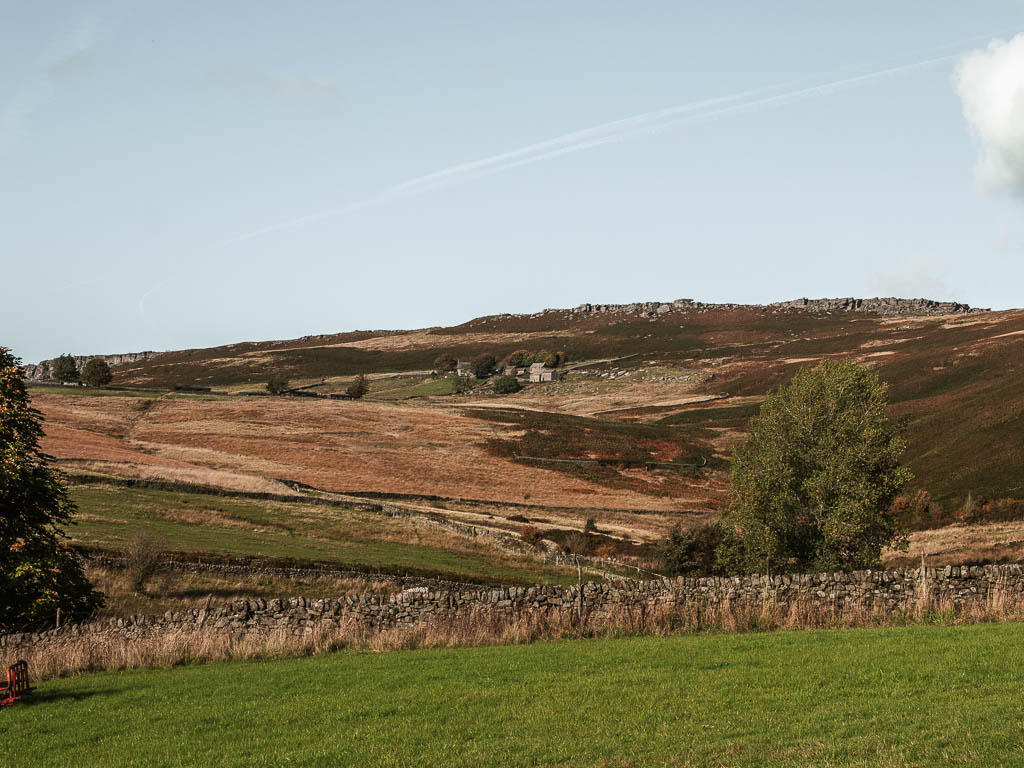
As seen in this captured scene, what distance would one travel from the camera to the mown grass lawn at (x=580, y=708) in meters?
12.9

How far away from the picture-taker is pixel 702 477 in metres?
118

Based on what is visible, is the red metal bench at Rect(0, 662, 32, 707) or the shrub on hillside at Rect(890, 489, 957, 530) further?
the shrub on hillside at Rect(890, 489, 957, 530)

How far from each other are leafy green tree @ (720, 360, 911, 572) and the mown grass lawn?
A: 27154mm

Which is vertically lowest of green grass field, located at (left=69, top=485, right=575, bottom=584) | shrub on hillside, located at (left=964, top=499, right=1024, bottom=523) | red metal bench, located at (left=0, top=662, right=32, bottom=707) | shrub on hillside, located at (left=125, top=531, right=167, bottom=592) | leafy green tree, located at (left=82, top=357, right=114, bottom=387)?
shrub on hillside, located at (left=964, top=499, right=1024, bottom=523)

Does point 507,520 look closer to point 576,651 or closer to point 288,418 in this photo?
point 576,651

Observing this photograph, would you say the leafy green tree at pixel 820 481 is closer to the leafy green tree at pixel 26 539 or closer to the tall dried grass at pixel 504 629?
the tall dried grass at pixel 504 629

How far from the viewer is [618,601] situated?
26.9 metres

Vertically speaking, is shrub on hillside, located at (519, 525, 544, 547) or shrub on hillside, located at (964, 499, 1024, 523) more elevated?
shrub on hillside, located at (519, 525, 544, 547)

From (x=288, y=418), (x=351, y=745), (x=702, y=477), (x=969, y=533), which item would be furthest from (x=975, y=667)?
(x=288, y=418)

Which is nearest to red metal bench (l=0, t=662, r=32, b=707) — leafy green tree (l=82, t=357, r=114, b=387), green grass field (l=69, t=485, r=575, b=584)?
green grass field (l=69, t=485, r=575, b=584)

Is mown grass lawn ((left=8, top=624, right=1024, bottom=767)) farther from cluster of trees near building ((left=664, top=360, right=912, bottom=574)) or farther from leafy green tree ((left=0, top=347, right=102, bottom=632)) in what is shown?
cluster of trees near building ((left=664, top=360, right=912, bottom=574))

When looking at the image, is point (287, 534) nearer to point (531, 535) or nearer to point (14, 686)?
point (531, 535)

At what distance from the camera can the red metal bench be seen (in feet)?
59.3

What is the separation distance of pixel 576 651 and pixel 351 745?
8.93 meters
